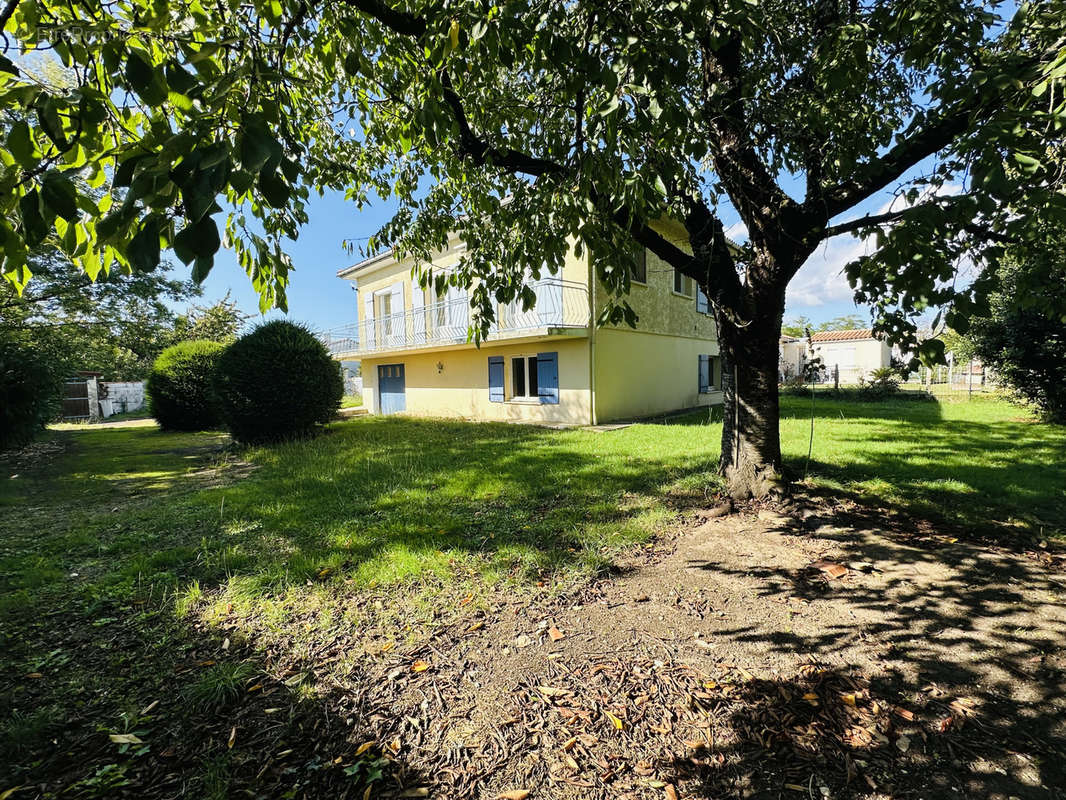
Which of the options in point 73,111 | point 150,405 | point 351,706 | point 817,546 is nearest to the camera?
point 73,111

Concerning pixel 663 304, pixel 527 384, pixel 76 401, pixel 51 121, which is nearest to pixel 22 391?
pixel 527 384

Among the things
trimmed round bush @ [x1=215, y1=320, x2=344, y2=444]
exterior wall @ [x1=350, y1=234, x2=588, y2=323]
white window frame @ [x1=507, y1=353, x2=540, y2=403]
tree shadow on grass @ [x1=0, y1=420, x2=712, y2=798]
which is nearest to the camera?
tree shadow on grass @ [x1=0, y1=420, x2=712, y2=798]

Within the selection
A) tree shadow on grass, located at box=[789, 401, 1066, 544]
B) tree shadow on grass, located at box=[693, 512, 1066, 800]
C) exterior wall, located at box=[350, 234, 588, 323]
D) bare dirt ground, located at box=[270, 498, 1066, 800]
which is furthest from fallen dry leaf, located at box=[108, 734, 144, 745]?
exterior wall, located at box=[350, 234, 588, 323]

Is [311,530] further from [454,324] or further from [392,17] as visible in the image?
[454,324]

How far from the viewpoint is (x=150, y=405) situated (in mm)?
14086

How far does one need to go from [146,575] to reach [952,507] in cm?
741

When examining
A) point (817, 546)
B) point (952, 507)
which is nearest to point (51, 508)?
point (817, 546)

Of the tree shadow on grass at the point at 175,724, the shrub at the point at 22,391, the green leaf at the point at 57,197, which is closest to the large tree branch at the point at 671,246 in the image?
the green leaf at the point at 57,197

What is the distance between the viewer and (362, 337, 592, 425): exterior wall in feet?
39.1

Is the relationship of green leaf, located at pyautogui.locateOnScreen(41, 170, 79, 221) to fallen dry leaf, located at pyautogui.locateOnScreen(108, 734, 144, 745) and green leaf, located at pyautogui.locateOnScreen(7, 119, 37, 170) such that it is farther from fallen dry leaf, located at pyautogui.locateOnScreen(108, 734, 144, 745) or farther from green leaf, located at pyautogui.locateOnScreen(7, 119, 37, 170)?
fallen dry leaf, located at pyautogui.locateOnScreen(108, 734, 144, 745)

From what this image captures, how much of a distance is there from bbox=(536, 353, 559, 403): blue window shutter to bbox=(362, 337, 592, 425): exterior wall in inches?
5.7

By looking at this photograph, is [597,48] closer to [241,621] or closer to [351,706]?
[351,706]

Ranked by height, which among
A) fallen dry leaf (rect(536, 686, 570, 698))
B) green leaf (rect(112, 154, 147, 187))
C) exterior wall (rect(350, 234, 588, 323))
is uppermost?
exterior wall (rect(350, 234, 588, 323))

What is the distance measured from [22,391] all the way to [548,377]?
11.0 meters
